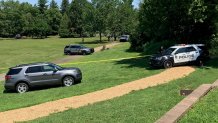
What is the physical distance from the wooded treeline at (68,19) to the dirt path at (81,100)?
61.4 m

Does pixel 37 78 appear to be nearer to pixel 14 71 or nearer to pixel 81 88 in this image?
pixel 14 71

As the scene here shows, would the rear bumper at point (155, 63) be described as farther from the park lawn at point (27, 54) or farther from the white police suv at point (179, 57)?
the park lawn at point (27, 54)

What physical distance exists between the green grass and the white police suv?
50.8ft

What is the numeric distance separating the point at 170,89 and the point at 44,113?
5.32 metres

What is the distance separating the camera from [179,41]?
3688 cm

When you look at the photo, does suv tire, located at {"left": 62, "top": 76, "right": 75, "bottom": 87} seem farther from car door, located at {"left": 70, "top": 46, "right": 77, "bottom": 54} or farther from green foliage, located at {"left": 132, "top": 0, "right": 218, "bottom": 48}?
car door, located at {"left": 70, "top": 46, "right": 77, "bottom": 54}

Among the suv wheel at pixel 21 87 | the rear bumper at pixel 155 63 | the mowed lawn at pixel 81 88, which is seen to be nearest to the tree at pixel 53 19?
the mowed lawn at pixel 81 88

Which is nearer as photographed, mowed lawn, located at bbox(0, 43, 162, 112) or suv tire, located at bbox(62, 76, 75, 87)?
mowed lawn, located at bbox(0, 43, 162, 112)

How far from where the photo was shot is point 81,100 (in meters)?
18.2

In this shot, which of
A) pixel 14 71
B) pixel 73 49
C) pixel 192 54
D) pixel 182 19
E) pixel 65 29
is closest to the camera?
pixel 14 71

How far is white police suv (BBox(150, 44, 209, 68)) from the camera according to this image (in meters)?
27.4

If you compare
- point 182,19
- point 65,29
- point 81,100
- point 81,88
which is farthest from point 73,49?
point 65,29

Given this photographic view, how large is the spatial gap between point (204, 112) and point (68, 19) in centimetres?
11528

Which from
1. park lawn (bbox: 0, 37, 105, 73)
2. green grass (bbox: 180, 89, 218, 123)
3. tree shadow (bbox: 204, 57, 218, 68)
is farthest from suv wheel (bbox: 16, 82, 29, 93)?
park lawn (bbox: 0, 37, 105, 73)
